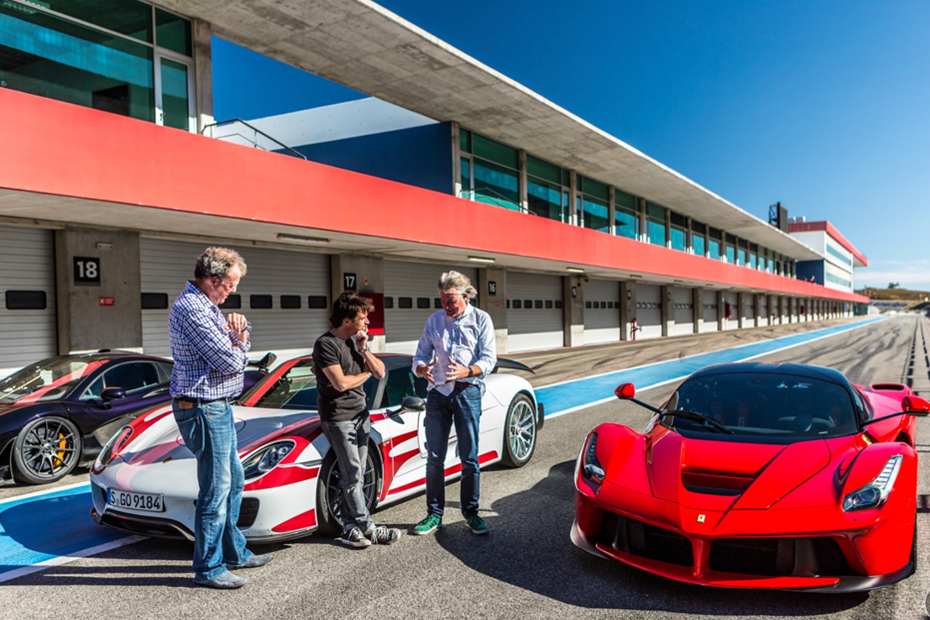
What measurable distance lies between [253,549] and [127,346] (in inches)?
369

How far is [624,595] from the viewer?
3293 mm

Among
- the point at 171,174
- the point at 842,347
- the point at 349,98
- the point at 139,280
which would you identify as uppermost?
the point at 349,98

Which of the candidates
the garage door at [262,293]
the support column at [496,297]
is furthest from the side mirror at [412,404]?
the support column at [496,297]

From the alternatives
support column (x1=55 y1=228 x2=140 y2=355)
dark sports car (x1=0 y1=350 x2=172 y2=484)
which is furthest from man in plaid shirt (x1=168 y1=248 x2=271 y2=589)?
support column (x1=55 y1=228 x2=140 y2=355)

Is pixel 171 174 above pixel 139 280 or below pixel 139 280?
above

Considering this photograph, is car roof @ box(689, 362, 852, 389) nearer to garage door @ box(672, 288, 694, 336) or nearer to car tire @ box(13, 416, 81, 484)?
car tire @ box(13, 416, 81, 484)

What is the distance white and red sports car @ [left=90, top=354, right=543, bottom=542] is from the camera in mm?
3863

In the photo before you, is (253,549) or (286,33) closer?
(253,549)

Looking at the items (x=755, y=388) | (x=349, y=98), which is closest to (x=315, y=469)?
(x=755, y=388)

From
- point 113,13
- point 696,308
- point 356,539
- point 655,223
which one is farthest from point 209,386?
point 696,308

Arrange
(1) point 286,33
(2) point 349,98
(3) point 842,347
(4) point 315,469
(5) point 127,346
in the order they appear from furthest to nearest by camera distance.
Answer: (3) point 842,347 → (2) point 349,98 → (1) point 286,33 → (5) point 127,346 → (4) point 315,469

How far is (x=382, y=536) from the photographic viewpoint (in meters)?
4.12

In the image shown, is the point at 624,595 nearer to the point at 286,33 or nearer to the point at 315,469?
the point at 315,469

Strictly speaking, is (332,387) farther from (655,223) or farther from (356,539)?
(655,223)
